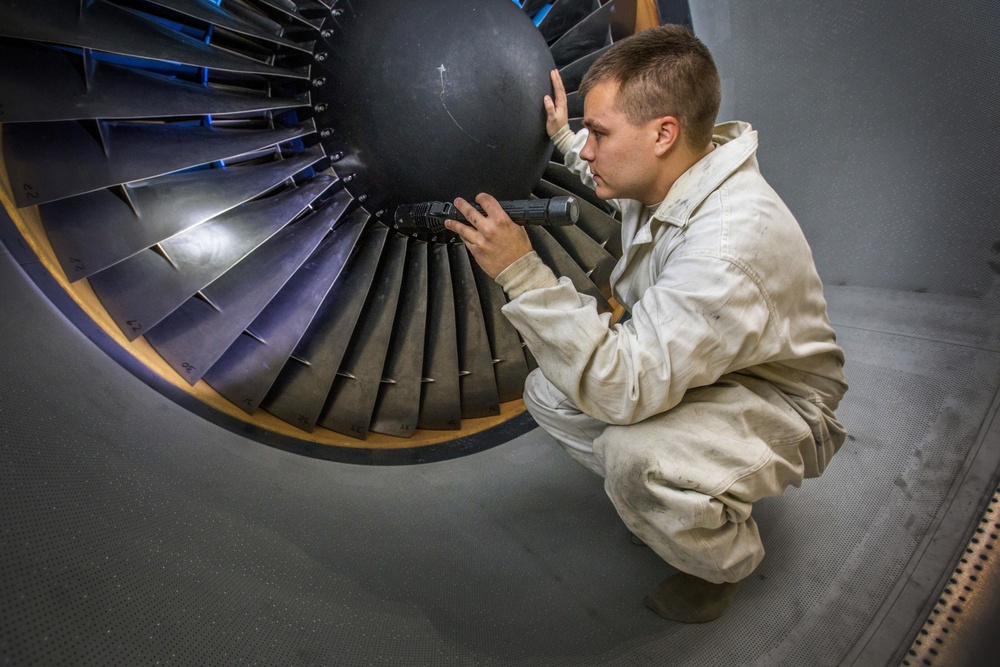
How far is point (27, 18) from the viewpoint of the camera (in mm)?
1048

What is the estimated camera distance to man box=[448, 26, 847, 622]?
3.53 feet

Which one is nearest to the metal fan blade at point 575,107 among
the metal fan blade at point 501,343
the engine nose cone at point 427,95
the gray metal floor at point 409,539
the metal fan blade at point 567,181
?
the metal fan blade at point 567,181

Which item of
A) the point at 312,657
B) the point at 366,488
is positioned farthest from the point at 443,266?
the point at 312,657

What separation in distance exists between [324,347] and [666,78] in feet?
3.39

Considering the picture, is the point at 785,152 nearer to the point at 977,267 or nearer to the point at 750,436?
the point at 977,267

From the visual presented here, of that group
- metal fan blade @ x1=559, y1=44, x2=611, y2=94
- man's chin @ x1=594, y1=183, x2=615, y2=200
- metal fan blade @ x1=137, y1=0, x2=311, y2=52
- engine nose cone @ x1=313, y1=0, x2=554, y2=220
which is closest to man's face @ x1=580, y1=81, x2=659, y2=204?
man's chin @ x1=594, y1=183, x2=615, y2=200

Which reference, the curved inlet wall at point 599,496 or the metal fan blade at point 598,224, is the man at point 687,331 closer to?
the curved inlet wall at point 599,496

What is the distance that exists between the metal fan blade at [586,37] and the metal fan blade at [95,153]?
0.85m

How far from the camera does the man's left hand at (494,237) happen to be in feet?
3.83

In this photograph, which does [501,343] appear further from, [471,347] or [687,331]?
[687,331]

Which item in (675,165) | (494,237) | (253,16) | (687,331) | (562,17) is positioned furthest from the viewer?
(562,17)

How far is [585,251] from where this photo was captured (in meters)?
1.89

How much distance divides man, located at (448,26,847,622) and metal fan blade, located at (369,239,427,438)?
487 millimetres

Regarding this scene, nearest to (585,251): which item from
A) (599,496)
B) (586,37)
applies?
(586,37)
